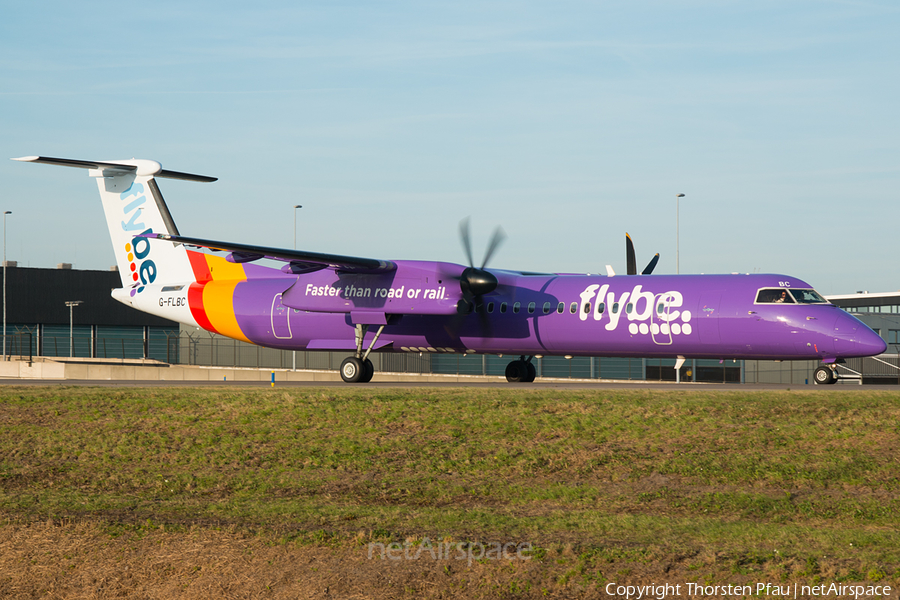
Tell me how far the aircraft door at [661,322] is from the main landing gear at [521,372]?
6659 mm

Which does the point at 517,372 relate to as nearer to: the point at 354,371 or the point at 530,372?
the point at 530,372

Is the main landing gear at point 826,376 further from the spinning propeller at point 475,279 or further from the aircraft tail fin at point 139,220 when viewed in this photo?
the aircraft tail fin at point 139,220

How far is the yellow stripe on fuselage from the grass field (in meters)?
11.6

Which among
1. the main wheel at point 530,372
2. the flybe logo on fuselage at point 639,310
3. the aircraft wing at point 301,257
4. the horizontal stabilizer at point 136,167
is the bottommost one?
the main wheel at point 530,372

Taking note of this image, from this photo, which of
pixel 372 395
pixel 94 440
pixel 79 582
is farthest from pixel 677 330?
pixel 79 582

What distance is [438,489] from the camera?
1407 cm

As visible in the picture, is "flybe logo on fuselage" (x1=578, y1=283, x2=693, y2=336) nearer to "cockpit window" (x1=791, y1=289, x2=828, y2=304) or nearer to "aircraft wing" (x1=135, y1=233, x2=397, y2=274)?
"cockpit window" (x1=791, y1=289, x2=828, y2=304)

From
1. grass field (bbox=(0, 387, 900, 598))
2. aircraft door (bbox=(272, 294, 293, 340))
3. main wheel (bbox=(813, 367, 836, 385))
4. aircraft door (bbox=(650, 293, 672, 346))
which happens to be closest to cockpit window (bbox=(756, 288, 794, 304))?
aircraft door (bbox=(650, 293, 672, 346))

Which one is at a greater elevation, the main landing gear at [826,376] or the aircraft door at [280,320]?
the aircraft door at [280,320]

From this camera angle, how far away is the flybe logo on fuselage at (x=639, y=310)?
25125 millimetres

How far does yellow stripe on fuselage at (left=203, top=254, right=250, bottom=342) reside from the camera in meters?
33.7

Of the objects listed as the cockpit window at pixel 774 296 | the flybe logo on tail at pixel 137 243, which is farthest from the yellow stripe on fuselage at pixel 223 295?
the cockpit window at pixel 774 296

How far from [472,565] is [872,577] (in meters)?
4.21

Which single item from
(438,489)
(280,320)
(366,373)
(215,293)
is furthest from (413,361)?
(438,489)
